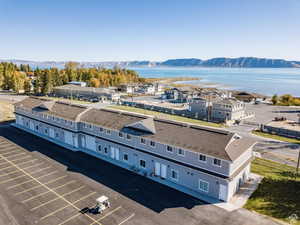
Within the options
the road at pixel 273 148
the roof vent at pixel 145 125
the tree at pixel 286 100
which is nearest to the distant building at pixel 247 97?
the tree at pixel 286 100

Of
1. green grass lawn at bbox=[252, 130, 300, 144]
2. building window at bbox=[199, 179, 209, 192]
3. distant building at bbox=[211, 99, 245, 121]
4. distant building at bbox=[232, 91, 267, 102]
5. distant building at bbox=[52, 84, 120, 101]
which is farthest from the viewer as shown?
distant building at bbox=[232, 91, 267, 102]

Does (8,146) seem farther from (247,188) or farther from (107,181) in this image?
(247,188)

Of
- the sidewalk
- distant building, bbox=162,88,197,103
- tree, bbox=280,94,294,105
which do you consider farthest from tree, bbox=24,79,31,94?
tree, bbox=280,94,294,105

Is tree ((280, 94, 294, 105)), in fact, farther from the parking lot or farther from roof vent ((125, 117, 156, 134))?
the parking lot

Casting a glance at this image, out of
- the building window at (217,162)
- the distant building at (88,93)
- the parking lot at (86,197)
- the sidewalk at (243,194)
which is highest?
the distant building at (88,93)

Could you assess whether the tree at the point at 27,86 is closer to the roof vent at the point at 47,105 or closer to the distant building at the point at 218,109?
the roof vent at the point at 47,105

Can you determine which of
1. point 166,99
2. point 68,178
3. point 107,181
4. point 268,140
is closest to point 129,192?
point 107,181
